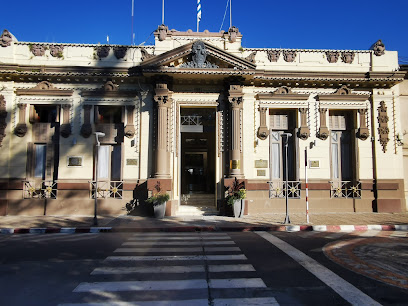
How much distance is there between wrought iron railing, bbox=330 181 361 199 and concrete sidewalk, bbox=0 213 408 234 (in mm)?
1779

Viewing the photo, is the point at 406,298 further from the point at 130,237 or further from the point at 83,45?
the point at 83,45

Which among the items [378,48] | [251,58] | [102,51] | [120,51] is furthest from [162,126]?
[378,48]

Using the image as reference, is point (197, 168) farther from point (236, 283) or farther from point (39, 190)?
point (236, 283)

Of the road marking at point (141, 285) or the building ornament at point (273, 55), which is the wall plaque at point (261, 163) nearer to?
the building ornament at point (273, 55)

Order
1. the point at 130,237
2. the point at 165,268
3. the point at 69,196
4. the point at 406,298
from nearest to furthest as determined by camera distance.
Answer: the point at 406,298 → the point at 165,268 → the point at 130,237 → the point at 69,196

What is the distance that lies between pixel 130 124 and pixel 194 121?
3.31m

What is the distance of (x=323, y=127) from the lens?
49.6 ft

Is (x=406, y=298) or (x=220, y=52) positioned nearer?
(x=406, y=298)

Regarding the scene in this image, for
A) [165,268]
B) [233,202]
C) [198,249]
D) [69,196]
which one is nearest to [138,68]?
[69,196]

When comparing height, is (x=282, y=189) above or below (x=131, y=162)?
below

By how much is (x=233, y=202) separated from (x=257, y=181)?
209cm

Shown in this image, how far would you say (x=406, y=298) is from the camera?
4383 millimetres

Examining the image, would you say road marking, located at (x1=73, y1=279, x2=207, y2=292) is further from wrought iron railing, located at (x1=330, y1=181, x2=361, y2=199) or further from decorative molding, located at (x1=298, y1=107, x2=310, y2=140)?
wrought iron railing, located at (x1=330, y1=181, x2=361, y2=199)

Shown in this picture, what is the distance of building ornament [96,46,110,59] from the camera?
591 inches
